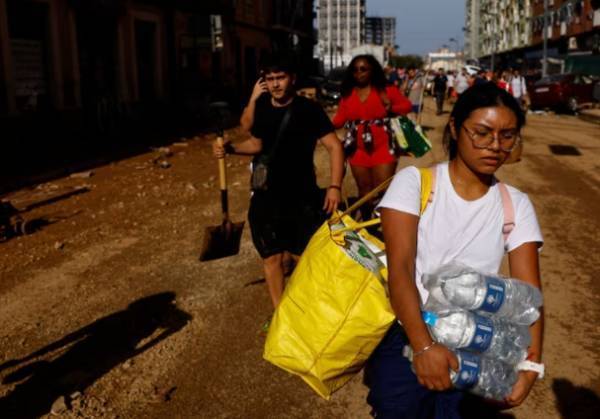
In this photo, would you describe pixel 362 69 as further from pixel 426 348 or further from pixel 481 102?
pixel 426 348

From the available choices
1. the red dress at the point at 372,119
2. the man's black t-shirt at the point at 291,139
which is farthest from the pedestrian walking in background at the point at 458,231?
the red dress at the point at 372,119

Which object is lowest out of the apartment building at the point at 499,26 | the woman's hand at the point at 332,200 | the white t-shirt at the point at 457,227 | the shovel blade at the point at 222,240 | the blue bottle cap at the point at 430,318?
the shovel blade at the point at 222,240

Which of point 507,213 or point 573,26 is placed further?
point 573,26

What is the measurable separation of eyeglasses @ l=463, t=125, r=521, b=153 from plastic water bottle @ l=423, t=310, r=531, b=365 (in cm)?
58

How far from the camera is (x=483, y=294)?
182 cm

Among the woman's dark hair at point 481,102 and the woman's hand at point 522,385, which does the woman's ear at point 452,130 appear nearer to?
the woman's dark hair at point 481,102

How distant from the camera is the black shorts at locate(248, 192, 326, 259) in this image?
425 centimetres

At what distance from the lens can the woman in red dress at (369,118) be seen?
5.99m

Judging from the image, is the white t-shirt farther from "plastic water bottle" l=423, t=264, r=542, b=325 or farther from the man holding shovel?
the man holding shovel

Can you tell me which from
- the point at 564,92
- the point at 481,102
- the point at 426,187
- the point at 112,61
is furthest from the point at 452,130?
the point at 564,92

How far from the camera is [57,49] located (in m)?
16.0

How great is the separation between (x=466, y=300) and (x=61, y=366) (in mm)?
3251

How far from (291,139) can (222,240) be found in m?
1.25

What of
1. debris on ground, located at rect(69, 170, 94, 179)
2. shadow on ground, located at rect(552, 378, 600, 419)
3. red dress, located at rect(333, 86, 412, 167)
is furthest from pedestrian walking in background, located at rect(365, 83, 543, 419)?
debris on ground, located at rect(69, 170, 94, 179)
